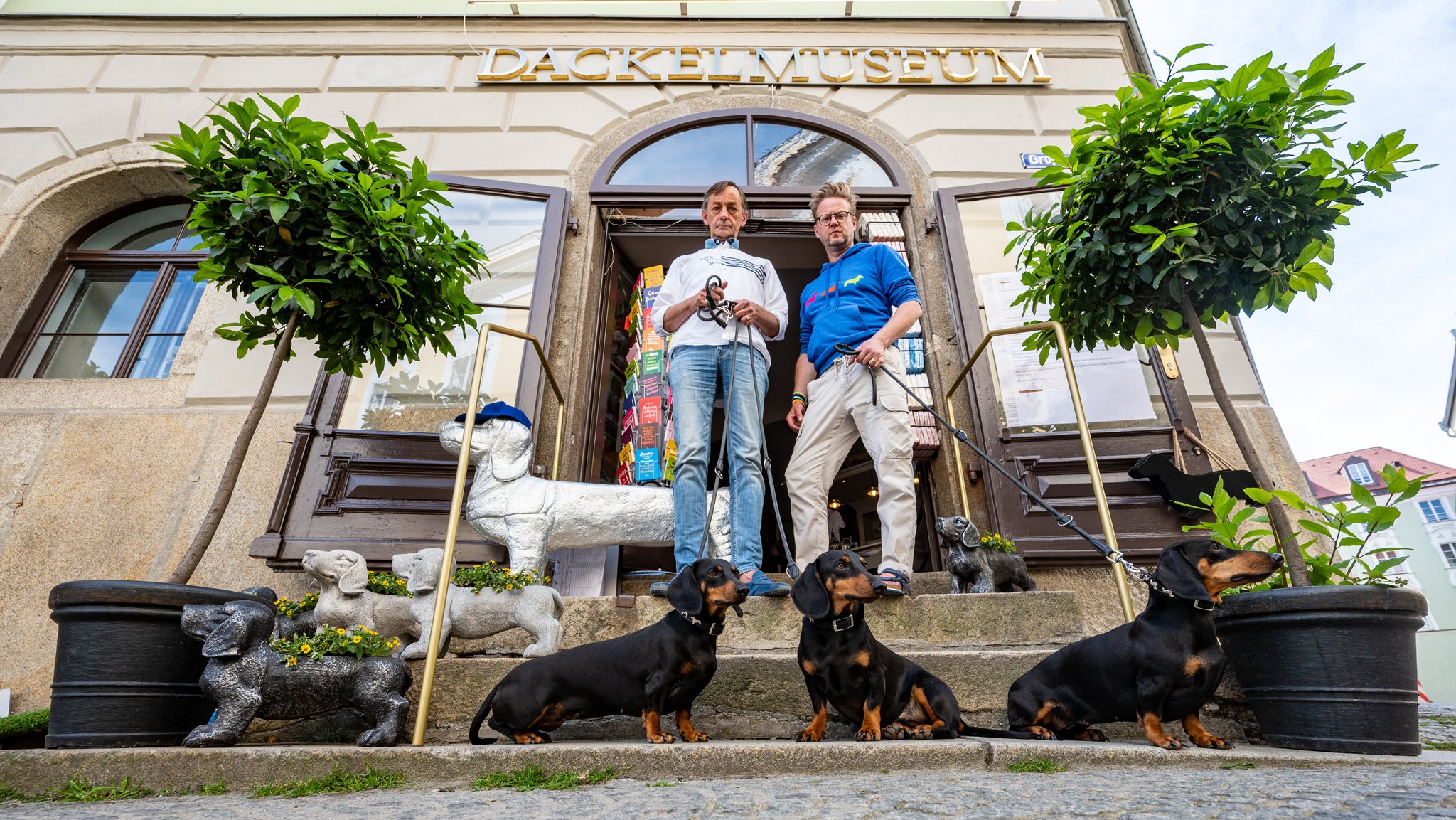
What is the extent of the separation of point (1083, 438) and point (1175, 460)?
5.82ft

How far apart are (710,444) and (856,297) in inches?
42.1

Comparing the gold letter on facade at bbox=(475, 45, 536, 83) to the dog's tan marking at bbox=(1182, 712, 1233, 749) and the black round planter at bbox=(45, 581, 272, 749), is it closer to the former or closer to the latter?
the black round planter at bbox=(45, 581, 272, 749)

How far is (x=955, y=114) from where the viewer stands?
6.18 m

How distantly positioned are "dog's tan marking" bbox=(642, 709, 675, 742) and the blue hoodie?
1938 mm

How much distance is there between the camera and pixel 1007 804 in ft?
4.72

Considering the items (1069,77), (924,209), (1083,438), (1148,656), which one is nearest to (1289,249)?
(1083,438)

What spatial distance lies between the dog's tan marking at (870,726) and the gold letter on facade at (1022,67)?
6022mm

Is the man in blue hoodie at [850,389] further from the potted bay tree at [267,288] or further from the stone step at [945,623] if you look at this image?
the potted bay tree at [267,288]

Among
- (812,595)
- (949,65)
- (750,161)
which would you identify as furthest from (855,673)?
(949,65)

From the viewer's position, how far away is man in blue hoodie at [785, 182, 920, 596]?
3.14 metres

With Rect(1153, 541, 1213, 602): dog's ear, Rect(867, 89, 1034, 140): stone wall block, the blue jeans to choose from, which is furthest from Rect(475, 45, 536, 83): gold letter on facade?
Rect(1153, 541, 1213, 602): dog's ear

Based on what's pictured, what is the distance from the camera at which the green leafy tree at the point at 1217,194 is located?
8.41ft

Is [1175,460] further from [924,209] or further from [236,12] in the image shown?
[236,12]

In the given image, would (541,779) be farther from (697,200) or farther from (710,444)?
(697,200)
